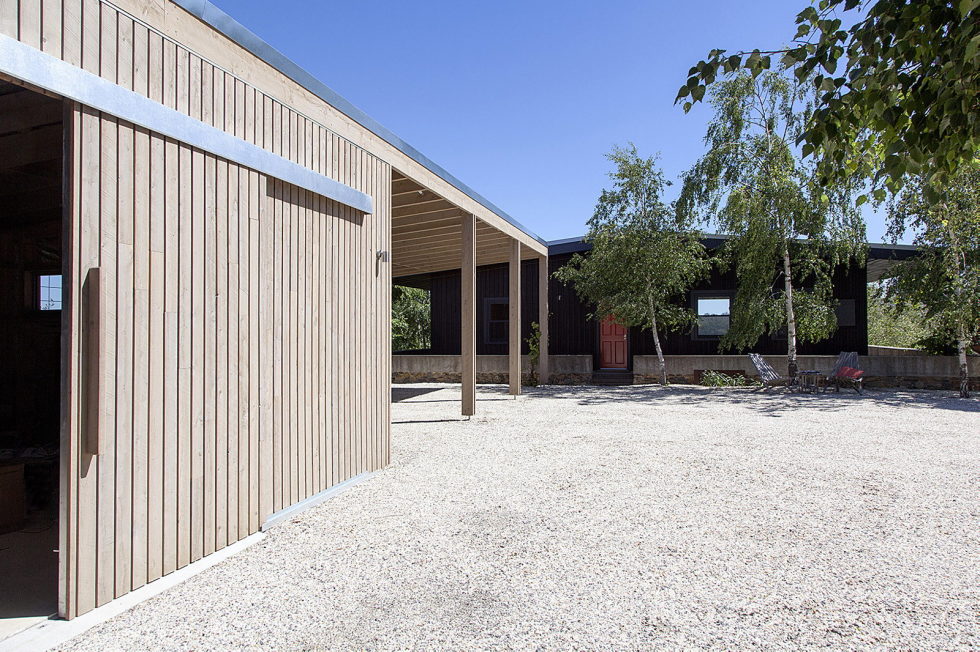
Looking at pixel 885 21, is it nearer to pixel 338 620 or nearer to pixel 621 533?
pixel 621 533

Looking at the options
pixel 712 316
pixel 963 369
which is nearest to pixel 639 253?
pixel 712 316

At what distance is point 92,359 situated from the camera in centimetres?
248

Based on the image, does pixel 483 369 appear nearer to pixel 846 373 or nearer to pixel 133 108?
pixel 846 373

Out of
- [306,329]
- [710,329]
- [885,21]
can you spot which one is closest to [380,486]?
[306,329]

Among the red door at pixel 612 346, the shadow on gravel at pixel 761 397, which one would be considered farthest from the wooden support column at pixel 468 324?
the red door at pixel 612 346

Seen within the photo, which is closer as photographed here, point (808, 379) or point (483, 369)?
point (808, 379)

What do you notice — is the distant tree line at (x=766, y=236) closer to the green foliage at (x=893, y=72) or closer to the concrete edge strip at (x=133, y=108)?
the green foliage at (x=893, y=72)

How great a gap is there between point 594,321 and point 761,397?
4.71 meters

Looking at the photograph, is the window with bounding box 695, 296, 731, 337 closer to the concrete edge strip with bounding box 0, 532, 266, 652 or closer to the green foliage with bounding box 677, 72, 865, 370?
the green foliage with bounding box 677, 72, 865, 370

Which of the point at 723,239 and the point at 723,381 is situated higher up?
the point at 723,239

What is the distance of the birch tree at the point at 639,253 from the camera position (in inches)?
498

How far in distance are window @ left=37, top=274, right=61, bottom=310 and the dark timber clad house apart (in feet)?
34.3

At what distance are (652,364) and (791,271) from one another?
12.9 ft

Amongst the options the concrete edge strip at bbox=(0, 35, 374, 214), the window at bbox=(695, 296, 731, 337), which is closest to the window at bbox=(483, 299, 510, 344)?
the window at bbox=(695, 296, 731, 337)
